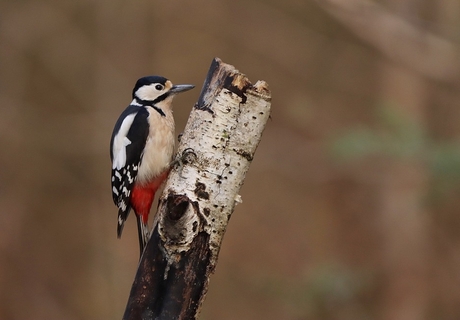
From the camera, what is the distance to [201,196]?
94.1 inches

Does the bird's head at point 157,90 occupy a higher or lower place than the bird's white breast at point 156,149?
higher

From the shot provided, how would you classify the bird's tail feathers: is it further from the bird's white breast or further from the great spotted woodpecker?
the bird's white breast

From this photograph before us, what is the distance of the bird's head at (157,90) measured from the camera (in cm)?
362

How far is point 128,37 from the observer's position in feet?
25.0

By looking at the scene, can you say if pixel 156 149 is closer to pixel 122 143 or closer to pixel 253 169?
pixel 122 143

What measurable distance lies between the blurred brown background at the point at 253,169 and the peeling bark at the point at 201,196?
2919 millimetres

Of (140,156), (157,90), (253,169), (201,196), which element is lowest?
(201,196)

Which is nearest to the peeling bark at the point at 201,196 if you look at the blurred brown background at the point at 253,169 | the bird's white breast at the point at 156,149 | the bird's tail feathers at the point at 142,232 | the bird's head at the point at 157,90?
the bird's white breast at the point at 156,149

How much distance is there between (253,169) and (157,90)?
202 inches

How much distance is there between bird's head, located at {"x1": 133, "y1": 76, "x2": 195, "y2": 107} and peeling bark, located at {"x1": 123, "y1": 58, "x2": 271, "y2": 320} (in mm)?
1107

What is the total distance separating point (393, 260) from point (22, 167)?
4656 millimetres

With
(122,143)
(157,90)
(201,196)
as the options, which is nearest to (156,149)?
(122,143)

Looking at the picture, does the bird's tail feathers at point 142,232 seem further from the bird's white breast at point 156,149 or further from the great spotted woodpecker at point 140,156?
the bird's white breast at point 156,149

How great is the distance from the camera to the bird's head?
362 centimetres
